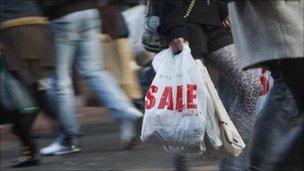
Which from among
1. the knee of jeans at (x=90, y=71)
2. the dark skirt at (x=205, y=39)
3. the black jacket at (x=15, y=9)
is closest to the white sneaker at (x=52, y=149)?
the knee of jeans at (x=90, y=71)

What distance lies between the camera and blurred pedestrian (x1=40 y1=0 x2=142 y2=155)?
636 cm

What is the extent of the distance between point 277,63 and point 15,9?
2.95m

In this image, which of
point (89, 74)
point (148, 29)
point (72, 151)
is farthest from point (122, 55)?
point (148, 29)

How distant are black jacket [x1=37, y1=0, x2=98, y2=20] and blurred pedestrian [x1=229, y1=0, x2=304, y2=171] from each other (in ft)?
9.84

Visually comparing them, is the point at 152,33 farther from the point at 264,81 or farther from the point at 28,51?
the point at 28,51

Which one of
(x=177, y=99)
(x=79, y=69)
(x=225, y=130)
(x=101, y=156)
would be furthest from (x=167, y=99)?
(x=79, y=69)

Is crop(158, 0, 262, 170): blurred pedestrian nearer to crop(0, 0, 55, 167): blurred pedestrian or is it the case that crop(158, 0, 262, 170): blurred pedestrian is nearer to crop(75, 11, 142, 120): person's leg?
crop(0, 0, 55, 167): blurred pedestrian

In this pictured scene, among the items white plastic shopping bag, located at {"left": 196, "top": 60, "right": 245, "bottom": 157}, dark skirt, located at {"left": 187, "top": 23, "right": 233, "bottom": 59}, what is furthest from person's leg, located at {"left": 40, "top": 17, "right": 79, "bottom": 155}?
white plastic shopping bag, located at {"left": 196, "top": 60, "right": 245, "bottom": 157}

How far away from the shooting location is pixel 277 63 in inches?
129

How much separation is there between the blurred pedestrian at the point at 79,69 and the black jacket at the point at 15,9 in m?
0.45

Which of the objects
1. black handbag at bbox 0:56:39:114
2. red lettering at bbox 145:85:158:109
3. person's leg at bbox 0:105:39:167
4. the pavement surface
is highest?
red lettering at bbox 145:85:158:109

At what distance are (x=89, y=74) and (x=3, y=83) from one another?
0.74 metres

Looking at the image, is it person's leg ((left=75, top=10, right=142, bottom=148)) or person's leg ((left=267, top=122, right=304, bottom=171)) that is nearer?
person's leg ((left=267, top=122, right=304, bottom=171))

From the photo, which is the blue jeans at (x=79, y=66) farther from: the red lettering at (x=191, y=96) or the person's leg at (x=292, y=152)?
the person's leg at (x=292, y=152)
